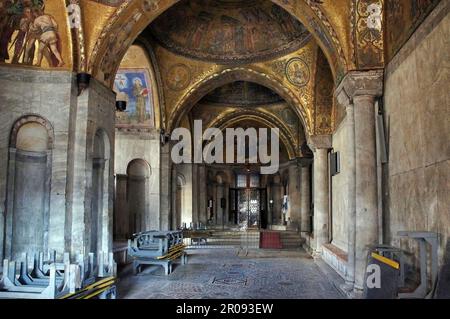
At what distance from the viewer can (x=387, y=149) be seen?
7988 millimetres

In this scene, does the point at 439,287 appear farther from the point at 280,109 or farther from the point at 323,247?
the point at 280,109

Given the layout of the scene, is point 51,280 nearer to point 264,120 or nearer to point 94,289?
point 94,289

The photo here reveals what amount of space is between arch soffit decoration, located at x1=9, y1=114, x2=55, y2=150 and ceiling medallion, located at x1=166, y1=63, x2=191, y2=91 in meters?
8.13

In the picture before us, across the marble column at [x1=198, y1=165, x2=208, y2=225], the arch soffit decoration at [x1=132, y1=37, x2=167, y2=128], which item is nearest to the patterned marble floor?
the arch soffit decoration at [x1=132, y1=37, x2=167, y2=128]

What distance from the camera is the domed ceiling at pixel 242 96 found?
74.5 feet

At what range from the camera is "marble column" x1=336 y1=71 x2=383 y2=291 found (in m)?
8.00

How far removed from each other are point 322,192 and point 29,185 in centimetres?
989

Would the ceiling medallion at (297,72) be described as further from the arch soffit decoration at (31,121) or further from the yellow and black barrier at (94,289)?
the yellow and black barrier at (94,289)

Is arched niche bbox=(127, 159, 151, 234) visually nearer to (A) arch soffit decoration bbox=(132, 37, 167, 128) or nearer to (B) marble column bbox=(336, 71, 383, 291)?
(A) arch soffit decoration bbox=(132, 37, 167, 128)

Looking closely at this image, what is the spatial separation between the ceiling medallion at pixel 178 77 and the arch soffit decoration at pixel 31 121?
8.13 meters

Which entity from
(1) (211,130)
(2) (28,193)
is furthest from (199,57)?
(2) (28,193)

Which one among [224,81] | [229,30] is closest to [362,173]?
[229,30]

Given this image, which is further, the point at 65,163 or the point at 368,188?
the point at 65,163
